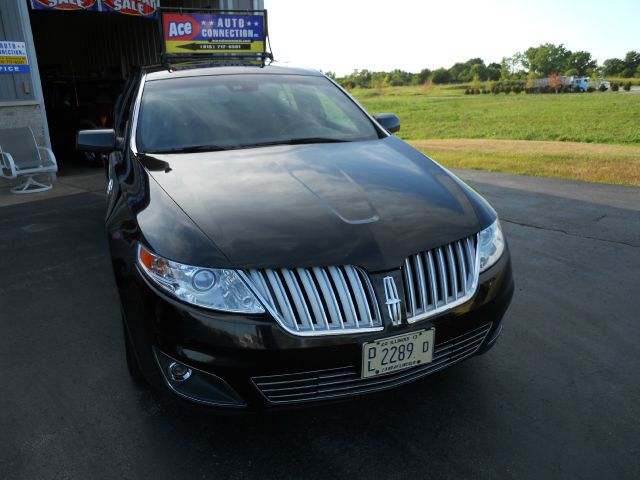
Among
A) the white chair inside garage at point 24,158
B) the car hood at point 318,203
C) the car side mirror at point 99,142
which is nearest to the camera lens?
the car hood at point 318,203

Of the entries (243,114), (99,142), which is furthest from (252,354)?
(99,142)

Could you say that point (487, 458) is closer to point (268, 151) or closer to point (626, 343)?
point (626, 343)

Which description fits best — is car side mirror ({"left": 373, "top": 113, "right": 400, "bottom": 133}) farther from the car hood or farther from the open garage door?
the open garage door

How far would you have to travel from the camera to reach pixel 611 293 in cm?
374

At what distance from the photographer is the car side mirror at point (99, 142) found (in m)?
3.68

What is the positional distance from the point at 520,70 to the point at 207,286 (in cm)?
13817

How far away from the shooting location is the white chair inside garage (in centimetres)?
774

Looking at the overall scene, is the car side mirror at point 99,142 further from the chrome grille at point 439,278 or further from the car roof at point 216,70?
the chrome grille at point 439,278

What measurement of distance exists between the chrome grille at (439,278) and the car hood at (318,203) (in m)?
0.05

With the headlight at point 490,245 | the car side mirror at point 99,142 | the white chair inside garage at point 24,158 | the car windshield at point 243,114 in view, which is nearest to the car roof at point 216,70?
the car windshield at point 243,114

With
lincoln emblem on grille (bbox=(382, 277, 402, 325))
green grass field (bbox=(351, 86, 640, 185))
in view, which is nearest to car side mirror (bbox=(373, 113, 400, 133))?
lincoln emblem on grille (bbox=(382, 277, 402, 325))

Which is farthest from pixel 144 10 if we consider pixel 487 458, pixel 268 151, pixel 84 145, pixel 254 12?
pixel 487 458

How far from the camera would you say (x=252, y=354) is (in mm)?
1883

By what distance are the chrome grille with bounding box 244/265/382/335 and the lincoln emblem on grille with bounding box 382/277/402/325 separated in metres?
0.05
